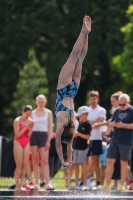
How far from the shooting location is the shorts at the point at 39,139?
15.5 m

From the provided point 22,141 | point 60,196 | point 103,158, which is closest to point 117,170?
point 103,158

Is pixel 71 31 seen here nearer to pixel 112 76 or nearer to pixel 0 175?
pixel 112 76

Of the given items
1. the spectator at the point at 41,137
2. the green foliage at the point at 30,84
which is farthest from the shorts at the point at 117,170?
the green foliage at the point at 30,84

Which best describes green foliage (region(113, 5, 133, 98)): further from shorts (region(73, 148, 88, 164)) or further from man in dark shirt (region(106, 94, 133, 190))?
man in dark shirt (region(106, 94, 133, 190))

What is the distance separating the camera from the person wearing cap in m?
15.5

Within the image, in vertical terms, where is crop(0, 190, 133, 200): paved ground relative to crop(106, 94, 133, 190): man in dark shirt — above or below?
below

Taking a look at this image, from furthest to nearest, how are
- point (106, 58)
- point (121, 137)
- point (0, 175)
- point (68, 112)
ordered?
point (106, 58) → point (0, 175) → point (121, 137) → point (68, 112)

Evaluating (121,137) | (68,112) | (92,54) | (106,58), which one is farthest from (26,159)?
(106,58)

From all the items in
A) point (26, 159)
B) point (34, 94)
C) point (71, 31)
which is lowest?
point (26, 159)

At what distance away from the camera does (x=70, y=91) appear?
37.6 ft

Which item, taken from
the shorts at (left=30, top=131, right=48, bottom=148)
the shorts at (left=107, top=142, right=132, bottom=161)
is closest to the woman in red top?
the shorts at (left=30, top=131, right=48, bottom=148)

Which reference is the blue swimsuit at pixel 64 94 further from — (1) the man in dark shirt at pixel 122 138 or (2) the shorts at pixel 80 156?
(2) the shorts at pixel 80 156

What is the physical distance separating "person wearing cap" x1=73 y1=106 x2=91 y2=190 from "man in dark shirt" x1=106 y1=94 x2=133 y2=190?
653 mm

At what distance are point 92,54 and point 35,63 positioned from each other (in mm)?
3860
